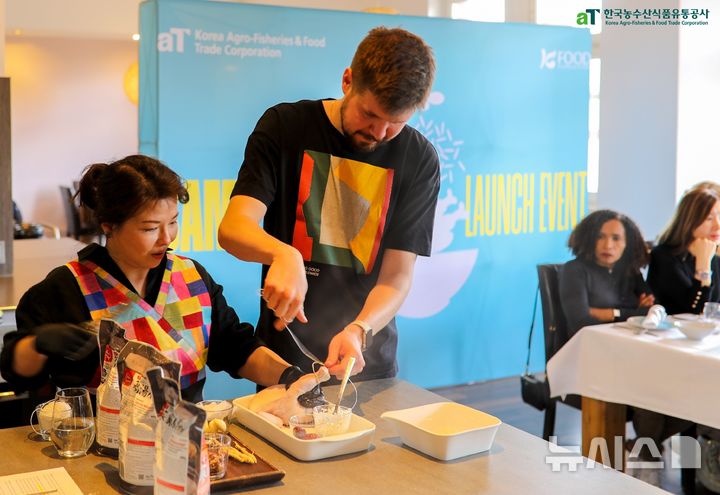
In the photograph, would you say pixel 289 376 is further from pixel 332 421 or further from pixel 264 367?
pixel 332 421

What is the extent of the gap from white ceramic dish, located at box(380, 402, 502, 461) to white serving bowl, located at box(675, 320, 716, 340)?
1642mm

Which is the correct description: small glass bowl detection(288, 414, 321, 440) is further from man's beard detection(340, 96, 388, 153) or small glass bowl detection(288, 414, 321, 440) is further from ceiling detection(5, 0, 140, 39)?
ceiling detection(5, 0, 140, 39)

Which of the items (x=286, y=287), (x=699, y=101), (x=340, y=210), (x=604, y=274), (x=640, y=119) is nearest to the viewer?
(x=286, y=287)

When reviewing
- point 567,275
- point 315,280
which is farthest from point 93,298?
point 567,275

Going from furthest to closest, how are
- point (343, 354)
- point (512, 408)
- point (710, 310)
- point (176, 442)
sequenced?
point (512, 408) → point (710, 310) → point (343, 354) → point (176, 442)

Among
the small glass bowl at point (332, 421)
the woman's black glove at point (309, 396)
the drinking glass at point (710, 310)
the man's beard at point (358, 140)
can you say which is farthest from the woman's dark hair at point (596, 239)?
the small glass bowl at point (332, 421)

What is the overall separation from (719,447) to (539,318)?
5.90 ft

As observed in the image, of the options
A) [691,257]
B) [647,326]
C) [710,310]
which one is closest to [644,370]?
[647,326]

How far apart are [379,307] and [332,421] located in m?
0.42

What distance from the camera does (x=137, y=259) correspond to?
181 centimetres

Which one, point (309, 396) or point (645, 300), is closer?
point (309, 396)

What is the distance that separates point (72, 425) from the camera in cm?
151

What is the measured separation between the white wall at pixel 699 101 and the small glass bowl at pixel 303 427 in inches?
151

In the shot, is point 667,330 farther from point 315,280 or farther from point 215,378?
point 215,378
